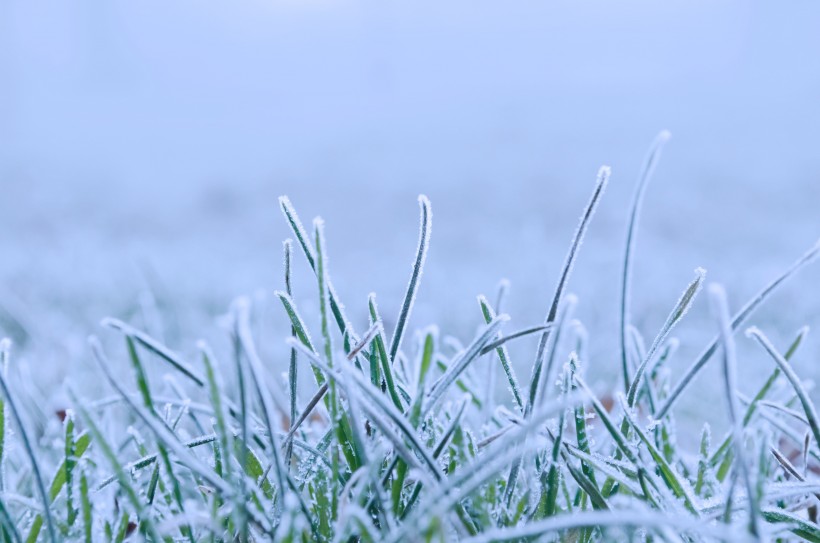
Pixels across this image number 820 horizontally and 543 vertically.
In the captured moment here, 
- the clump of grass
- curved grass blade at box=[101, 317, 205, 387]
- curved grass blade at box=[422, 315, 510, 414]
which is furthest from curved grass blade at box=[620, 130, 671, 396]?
curved grass blade at box=[101, 317, 205, 387]

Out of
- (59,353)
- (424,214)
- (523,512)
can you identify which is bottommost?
(59,353)

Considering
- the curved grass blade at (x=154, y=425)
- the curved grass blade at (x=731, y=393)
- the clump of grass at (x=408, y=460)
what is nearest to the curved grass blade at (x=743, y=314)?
the clump of grass at (x=408, y=460)

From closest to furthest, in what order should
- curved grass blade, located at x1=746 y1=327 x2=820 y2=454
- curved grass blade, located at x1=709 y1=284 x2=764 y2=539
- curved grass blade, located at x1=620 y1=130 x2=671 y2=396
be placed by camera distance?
curved grass blade, located at x1=709 y1=284 x2=764 y2=539, curved grass blade, located at x1=746 y1=327 x2=820 y2=454, curved grass blade, located at x1=620 y1=130 x2=671 y2=396

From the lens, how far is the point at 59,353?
1.16m

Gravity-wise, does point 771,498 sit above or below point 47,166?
above

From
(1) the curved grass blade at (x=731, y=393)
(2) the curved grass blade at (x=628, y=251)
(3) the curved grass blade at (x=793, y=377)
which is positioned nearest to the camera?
(1) the curved grass blade at (x=731, y=393)

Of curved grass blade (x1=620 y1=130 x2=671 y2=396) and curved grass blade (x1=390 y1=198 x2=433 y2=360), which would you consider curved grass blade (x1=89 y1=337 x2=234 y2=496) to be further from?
curved grass blade (x1=620 y1=130 x2=671 y2=396)

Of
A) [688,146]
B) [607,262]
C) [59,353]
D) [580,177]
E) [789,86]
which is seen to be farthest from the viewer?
[789,86]

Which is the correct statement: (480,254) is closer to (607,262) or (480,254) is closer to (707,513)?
(607,262)

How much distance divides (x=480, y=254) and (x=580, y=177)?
3.54 ft

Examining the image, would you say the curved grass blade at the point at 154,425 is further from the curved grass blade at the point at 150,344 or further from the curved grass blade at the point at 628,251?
the curved grass blade at the point at 628,251

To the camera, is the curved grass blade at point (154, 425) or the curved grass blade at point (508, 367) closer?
the curved grass blade at point (154, 425)

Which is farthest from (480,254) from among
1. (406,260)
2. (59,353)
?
(59,353)

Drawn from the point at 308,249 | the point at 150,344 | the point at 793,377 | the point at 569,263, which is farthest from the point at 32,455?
the point at 793,377
